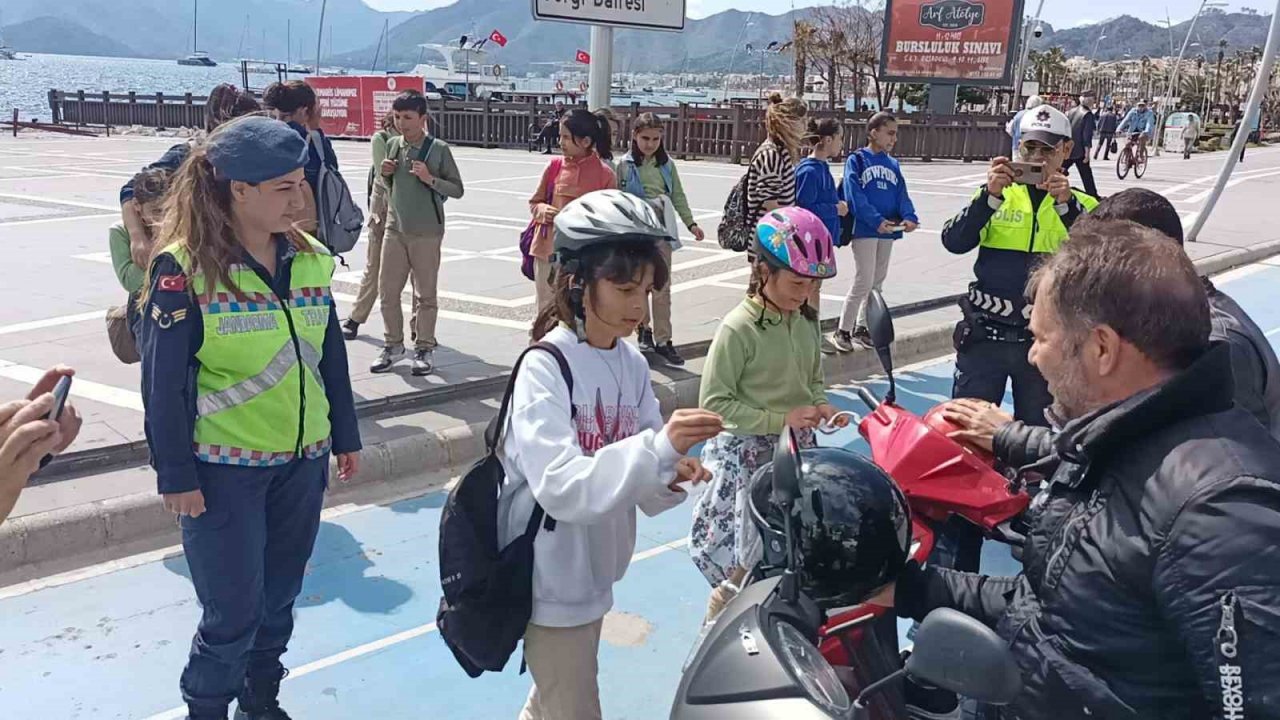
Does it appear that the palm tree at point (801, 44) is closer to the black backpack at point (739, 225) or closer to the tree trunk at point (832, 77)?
the tree trunk at point (832, 77)

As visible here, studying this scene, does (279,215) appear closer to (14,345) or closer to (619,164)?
(619,164)

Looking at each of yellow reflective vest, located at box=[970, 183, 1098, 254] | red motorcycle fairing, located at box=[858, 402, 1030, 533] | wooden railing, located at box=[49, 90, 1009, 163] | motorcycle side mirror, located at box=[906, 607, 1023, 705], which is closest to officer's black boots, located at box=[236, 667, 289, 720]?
red motorcycle fairing, located at box=[858, 402, 1030, 533]

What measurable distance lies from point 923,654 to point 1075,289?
730 millimetres

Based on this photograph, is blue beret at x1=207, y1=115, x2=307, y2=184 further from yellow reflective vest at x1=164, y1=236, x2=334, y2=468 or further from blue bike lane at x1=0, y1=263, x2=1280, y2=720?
blue bike lane at x1=0, y1=263, x2=1280, y2=720

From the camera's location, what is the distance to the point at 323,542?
5.11 meters

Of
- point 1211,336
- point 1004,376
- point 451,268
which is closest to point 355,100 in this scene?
point 451,268

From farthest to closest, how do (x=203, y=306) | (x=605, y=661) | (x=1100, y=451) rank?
(x=605, y=661)
(x=203, y=306)
(x=1100, y=451)

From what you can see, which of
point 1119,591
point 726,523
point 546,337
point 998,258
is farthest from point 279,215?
point 998,258

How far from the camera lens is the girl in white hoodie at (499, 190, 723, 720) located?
2.50 meters

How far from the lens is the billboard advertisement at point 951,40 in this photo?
30578 mm

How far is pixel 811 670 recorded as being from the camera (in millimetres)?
1815

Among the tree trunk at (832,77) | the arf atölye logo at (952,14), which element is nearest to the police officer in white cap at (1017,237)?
the arf atölye logo at (952,14)

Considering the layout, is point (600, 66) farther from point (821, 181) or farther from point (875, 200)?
point (875, 200)

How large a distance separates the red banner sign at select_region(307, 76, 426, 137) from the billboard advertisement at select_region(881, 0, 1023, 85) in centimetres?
1503
